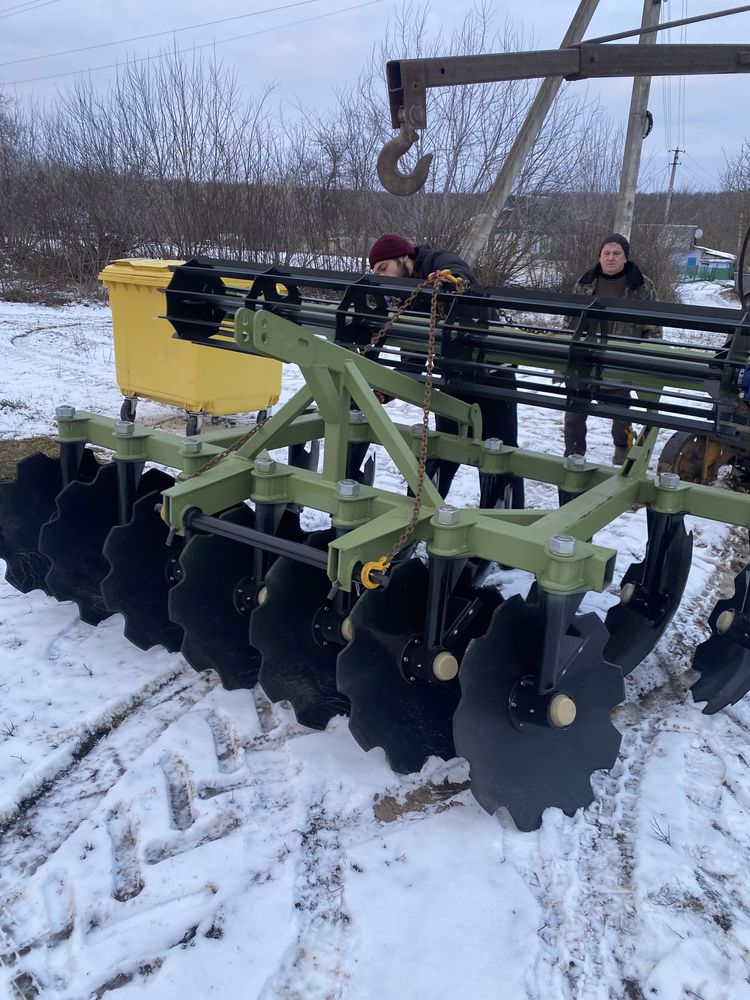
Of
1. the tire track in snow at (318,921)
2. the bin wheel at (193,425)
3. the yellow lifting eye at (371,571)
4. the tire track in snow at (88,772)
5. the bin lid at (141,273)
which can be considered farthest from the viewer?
the bin lid at (141,273)

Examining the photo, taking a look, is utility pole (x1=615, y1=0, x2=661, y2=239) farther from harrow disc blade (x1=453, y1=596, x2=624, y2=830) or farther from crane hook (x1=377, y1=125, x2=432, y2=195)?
harrow disc blade (x1=453, y1=596, x2=624, y2=830)

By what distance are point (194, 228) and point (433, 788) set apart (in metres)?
12.3

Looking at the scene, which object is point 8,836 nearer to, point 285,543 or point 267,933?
point 267,933

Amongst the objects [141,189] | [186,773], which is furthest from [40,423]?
[141,189]

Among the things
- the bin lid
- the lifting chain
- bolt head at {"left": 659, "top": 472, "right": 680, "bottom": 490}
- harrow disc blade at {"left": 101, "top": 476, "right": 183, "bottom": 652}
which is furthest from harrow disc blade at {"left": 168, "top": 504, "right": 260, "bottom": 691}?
the bin lid

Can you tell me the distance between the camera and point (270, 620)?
2801 millimetres

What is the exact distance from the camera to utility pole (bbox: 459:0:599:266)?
8258mm

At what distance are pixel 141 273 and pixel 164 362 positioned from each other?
0.65 m

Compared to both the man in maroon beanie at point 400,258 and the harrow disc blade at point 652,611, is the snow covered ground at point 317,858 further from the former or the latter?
the man in maroon beanie at point 400,258

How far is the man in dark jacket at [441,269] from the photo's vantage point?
374 cm

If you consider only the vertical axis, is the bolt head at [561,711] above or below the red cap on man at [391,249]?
below

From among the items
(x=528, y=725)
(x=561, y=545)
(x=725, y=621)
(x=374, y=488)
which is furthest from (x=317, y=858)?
(x=725, y=621)

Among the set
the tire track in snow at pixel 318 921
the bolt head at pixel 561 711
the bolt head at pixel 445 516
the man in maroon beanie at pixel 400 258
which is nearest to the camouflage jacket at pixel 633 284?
the man in maroon beanie at pixel 400 258

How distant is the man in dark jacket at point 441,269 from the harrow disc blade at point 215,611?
1.27 metres
